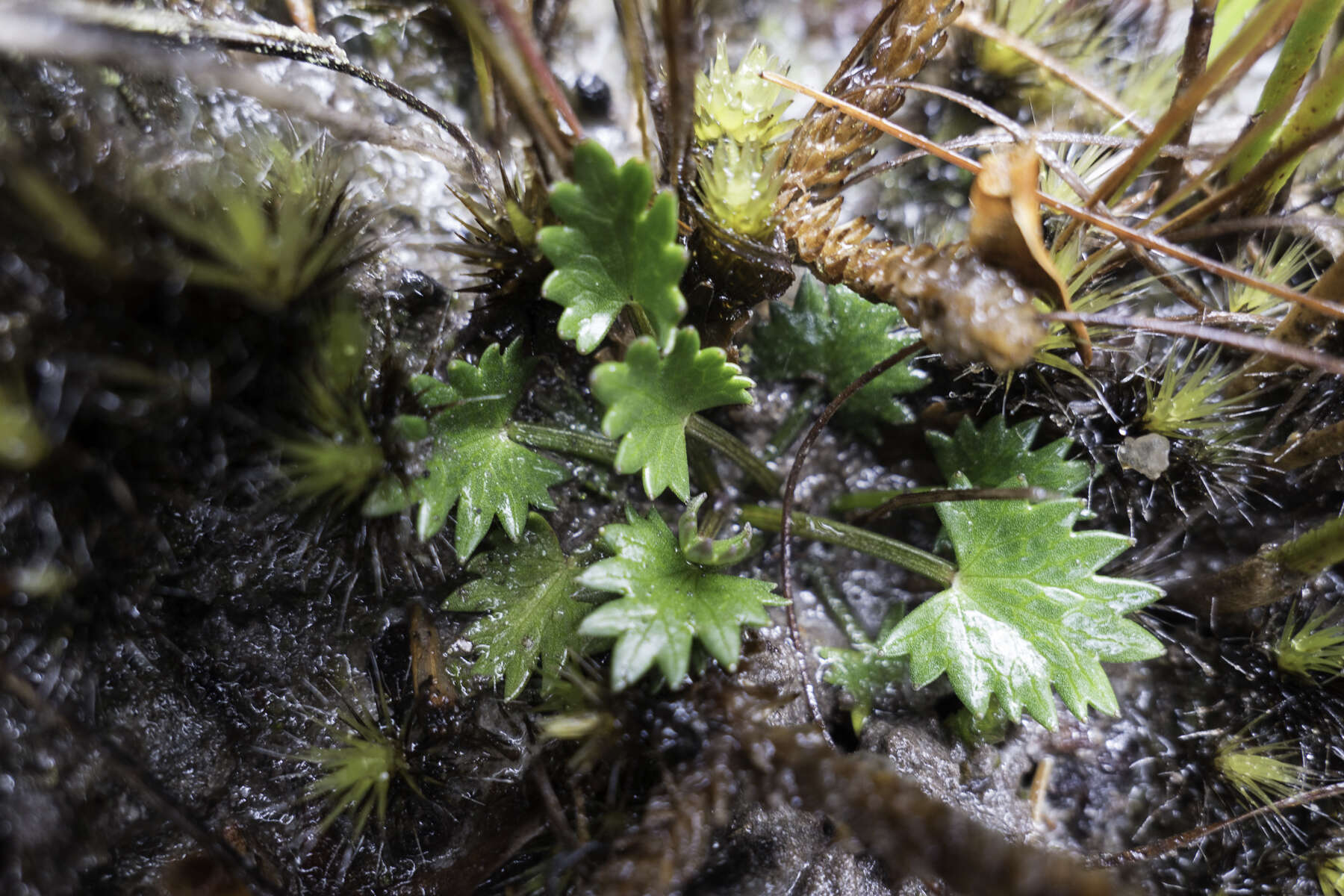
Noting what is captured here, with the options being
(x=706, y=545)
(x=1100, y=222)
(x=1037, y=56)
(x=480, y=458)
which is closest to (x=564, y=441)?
(x=480, y=458)

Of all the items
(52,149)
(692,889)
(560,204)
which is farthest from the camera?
(692,889)

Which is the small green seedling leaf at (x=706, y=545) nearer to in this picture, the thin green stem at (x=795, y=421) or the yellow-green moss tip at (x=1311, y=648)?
the thin green stem at (x=795, y=421)

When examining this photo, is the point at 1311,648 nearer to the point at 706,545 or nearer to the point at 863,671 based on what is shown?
the point at 863,671

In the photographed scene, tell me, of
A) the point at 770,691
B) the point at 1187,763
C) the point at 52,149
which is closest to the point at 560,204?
the point at 52,149

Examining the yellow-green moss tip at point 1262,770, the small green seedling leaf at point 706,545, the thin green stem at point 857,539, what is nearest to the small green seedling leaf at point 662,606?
the small green seedling leaf at point 706,545

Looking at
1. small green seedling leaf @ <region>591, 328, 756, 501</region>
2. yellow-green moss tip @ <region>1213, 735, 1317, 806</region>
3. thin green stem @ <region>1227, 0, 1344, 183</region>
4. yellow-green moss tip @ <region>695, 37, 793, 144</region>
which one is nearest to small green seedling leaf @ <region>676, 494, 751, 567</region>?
small green seedling leaf @ <region>591, 328, 756, 501</region>

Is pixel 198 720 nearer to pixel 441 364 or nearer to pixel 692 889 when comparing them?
pixel 441 364

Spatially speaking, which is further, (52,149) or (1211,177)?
(1211,177)
